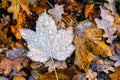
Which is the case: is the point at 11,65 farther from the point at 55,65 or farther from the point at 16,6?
the point at 16,6

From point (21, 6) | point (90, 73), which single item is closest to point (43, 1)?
point (21, 6)

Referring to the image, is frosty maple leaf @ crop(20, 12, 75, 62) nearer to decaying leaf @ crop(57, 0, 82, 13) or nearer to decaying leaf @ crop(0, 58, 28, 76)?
decaying leaf @ crop(0, 58, 28, 76)

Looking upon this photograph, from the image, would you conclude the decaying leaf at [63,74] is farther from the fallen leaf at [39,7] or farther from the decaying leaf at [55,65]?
the fallen leaf at [39,7]

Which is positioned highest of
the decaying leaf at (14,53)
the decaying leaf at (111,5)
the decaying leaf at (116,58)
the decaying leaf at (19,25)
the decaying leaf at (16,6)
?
the decaying leaf at (16,6)

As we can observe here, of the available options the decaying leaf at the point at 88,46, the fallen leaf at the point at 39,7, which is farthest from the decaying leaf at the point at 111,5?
the fallen leaf at the point at 39,7

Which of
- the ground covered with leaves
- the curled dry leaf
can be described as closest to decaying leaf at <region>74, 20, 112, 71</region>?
the ground covered with leaves

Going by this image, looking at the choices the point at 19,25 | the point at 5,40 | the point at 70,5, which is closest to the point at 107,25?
the point at 70,5

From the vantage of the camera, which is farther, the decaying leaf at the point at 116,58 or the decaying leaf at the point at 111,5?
the decaying leaf at the point at 111,5

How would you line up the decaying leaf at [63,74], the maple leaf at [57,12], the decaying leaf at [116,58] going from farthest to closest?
the maple leaf at [57,12]
the decaying leaf at [116,58]
the decaying leaf at [63,74]
